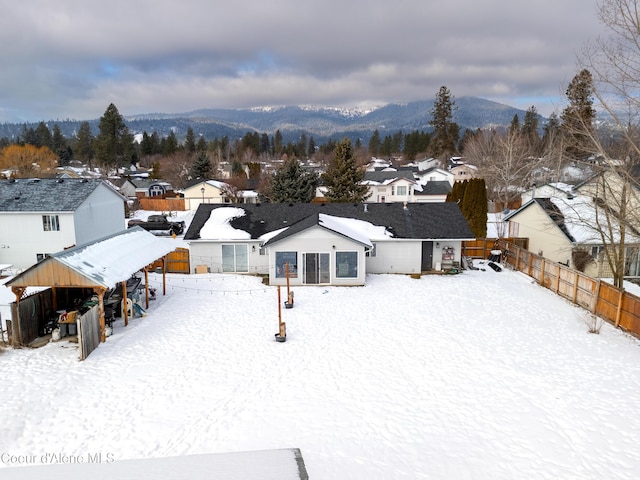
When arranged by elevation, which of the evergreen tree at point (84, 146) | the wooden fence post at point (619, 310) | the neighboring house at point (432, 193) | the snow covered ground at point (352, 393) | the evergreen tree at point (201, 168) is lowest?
the snow covered ground at point (352, 393)

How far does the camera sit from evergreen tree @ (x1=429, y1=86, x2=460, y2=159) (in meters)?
85.8

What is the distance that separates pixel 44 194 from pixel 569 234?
112 feet

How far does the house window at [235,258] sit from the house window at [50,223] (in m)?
11.7

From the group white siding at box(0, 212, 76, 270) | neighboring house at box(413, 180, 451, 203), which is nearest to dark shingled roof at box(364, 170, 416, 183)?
neighboring house at box(413, 180, 451, 203)

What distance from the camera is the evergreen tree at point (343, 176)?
4134 cm

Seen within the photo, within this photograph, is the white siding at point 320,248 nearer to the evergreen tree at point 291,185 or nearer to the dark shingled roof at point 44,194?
the dark shingled roof at point 44,194

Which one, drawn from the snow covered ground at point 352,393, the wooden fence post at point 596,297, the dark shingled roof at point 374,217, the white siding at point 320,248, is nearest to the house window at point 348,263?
the white siding at point 320,248

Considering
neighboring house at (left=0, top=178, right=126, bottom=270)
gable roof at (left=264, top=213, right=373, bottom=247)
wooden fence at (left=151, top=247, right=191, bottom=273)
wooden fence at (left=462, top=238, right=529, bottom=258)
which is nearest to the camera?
gable roof at (left=264, top=213, right=373, bottom=247)

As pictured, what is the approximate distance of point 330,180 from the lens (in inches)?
1647

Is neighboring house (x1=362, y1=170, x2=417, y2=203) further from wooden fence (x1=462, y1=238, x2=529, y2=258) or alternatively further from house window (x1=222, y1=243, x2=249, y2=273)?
house window (x1=222, y1=243, x2=249, y2=273)

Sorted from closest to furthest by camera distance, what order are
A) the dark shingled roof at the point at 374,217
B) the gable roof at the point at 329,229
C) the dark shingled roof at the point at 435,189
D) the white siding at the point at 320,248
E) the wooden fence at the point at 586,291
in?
the wooden fence at the point at 586,291 < the gable roof at the point at 329,229 < the white siding at the point at 320,248 < the dark shingled roof at the point at 374,217 < the dark shingled roof at the point at 435,189

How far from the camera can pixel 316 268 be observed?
23.1 metres

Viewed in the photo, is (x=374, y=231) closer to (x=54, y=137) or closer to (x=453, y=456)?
(x=453, y=456)

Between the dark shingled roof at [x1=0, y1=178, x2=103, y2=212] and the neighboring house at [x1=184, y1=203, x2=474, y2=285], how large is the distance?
8449 millimetres
